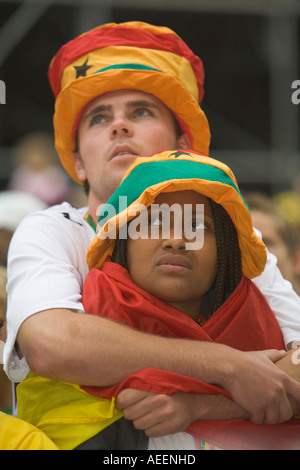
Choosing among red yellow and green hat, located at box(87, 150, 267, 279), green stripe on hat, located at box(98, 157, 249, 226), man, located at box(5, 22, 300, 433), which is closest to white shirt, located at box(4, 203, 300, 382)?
man, located at box(5, 22, 300, 433)

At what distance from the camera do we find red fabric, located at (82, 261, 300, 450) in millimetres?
1454

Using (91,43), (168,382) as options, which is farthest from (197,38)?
(168,382)

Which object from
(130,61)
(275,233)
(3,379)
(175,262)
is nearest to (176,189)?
(175,262)

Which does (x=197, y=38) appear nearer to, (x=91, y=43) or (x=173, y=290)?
(x=91, y=43)

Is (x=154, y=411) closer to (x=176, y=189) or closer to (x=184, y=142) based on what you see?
(x=176, y=189)

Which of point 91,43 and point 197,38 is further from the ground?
point 91,43

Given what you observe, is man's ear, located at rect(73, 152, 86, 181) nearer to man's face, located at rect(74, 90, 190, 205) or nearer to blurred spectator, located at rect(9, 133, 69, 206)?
man's face, located at rect(74, 90, 190, 205)

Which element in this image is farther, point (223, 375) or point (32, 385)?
point (32, 385)

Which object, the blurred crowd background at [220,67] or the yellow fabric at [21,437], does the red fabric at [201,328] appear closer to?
the yellow fabric at [21,437]

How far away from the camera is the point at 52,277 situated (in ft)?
5.26

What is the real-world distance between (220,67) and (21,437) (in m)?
5.25

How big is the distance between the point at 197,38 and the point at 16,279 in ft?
15.6

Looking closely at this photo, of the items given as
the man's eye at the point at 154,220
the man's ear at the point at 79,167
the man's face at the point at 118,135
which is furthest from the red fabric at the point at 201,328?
the man's ear at the point at 79,167

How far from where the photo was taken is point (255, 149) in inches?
248
